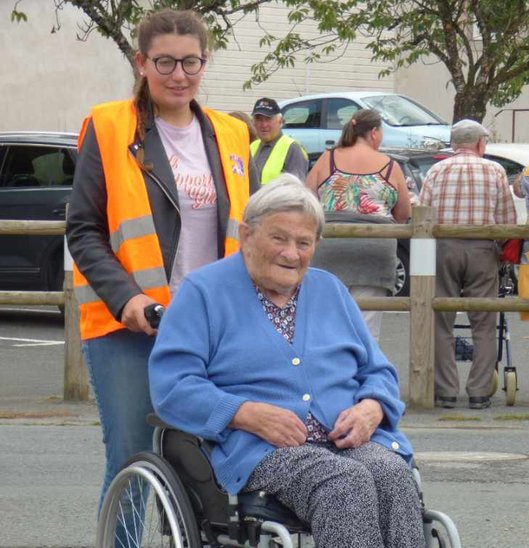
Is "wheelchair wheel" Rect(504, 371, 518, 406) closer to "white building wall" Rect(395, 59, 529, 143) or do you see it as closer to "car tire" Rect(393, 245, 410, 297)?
"car tire" Rect(393, 245, 410, 297)

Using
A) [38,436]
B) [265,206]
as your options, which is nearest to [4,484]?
[38,436]

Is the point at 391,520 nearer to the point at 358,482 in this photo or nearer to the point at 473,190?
the point at 358,482

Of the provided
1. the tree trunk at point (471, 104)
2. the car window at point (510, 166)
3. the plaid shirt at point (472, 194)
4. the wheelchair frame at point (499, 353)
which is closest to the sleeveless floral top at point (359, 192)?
the plaid shirt at point (472, 194)

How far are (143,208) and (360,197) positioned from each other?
506cm

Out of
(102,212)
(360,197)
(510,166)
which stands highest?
(510,166)

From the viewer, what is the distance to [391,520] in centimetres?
395

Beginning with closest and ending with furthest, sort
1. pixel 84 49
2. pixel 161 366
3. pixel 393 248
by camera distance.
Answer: pixel 161 366
pixel 393 248
pixel 84 49

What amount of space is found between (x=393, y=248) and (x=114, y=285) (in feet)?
17.1

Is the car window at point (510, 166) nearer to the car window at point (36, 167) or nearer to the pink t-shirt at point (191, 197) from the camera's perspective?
the car window at point (36, 167)

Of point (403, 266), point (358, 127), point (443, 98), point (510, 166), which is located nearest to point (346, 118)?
point (510, 166)

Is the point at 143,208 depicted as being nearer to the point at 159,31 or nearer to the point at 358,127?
the point at 159,31

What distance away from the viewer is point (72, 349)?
9.44 m

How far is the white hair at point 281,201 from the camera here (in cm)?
418

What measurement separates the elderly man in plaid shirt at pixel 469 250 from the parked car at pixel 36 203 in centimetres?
481
